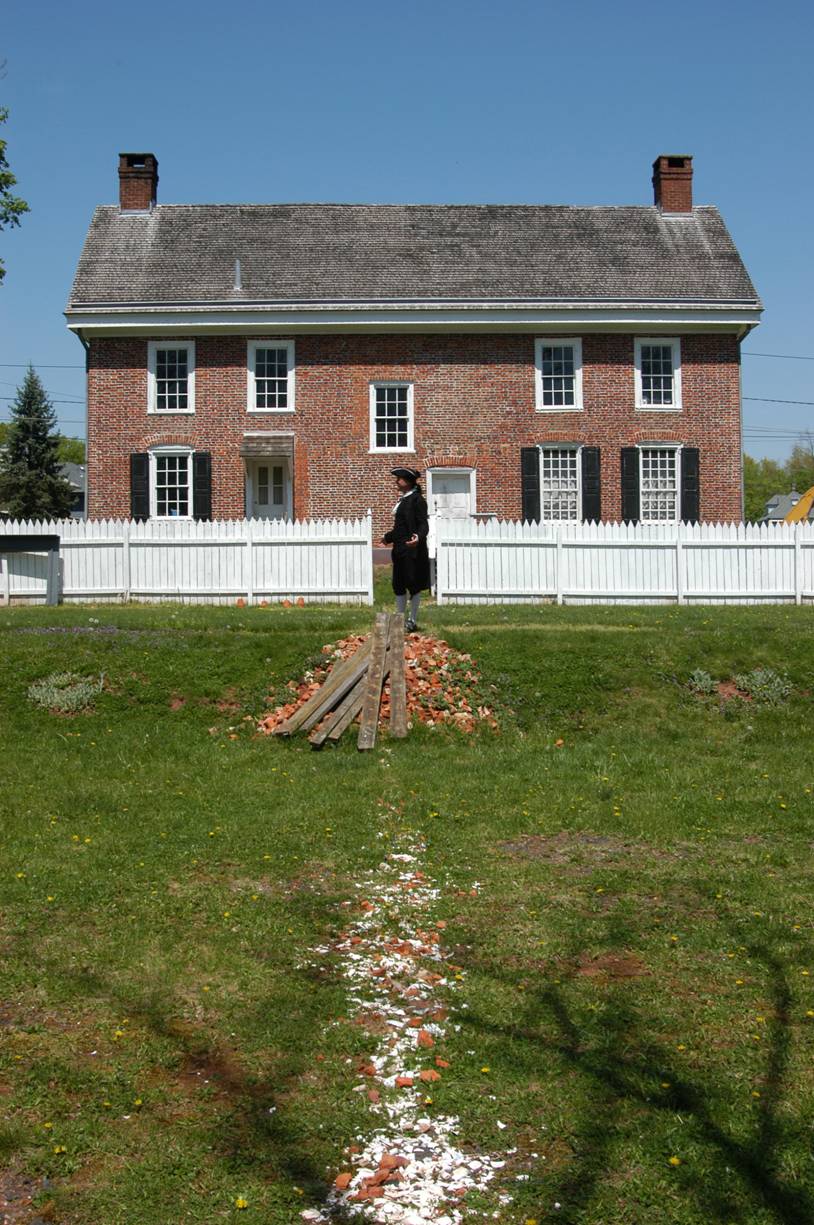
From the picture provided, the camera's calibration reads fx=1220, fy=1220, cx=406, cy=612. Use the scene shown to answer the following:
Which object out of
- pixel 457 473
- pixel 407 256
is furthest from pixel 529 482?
pixel 407 256

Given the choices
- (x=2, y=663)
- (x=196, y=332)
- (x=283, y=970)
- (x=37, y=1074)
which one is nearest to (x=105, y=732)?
(x=2, y=663)

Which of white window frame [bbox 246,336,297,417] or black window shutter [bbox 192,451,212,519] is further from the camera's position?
white window frame [bbox 246,336,297,417]

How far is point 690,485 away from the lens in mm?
27391

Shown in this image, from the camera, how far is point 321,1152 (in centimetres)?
408

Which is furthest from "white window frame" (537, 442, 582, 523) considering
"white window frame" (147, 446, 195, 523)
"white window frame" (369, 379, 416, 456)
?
"white window frame" (147, 446, 195, 523)

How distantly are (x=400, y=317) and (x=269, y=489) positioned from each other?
487 centimetres

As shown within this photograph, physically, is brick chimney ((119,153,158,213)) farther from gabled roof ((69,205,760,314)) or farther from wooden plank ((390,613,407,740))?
wooden plank ((390,613,407,740))

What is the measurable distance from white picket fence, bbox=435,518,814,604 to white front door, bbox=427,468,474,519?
8.40 metres

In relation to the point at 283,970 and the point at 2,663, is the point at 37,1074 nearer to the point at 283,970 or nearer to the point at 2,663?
the point at 283,970

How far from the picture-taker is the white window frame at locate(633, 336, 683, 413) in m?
27.5

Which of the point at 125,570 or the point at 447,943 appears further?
the point at 125,570

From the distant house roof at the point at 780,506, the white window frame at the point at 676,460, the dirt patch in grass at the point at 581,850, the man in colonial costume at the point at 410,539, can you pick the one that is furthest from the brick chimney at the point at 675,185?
the distant house roof at the point at 780,506

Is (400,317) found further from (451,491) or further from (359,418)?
(451,491)

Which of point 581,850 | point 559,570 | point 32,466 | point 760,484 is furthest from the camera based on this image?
point 760,484
